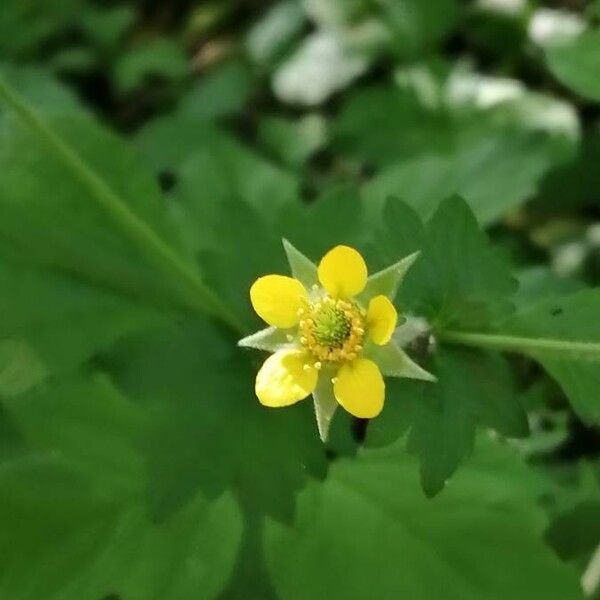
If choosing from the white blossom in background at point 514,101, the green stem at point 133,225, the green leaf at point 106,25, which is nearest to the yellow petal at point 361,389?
the green stem at point 133,225

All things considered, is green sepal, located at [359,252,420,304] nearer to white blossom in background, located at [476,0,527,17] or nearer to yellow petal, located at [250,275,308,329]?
yellow petal, located at [250,275,308,329]

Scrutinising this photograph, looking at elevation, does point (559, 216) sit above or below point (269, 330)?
below

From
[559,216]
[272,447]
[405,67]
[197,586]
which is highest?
[272,447]

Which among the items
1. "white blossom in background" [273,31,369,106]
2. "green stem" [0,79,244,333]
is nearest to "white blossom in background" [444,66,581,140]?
"white blossom in background" [273,31,369,106]

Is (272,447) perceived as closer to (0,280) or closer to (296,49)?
(0,280)

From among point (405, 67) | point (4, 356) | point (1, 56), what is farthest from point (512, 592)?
point (1, 56)
